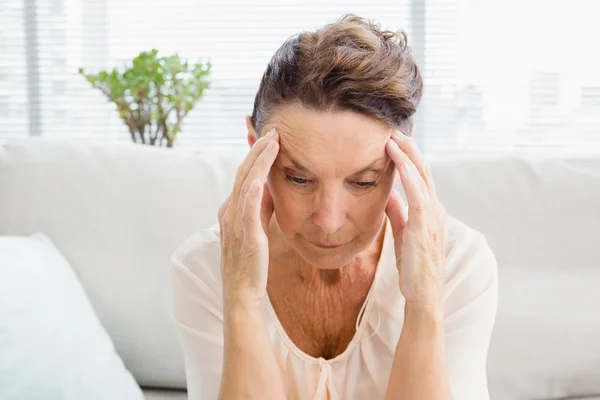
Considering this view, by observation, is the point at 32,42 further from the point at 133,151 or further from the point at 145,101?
the point at 133,151

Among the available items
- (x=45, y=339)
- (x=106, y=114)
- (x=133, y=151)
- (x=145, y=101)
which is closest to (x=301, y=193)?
(x=45, y=339)

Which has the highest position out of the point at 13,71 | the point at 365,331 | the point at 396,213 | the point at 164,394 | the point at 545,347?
the point at 13,71

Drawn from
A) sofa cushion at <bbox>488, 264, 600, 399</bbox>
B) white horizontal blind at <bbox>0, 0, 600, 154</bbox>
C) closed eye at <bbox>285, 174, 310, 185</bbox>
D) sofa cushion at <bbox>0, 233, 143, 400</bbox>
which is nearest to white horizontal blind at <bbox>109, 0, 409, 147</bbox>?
white horizontal blind at <bbox>0, 0, 600, 154</bbox>

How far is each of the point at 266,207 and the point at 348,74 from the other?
35 cm

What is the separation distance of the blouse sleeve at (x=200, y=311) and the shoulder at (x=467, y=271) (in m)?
0.49

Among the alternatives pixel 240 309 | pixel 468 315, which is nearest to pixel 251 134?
pixel 240 309

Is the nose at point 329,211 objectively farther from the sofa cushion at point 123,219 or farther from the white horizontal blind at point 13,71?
the white horizontal blind at point 13,71

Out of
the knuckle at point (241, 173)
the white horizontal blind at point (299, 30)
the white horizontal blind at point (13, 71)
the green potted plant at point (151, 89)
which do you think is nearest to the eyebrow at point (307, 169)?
the knuckle at point (241, 173)

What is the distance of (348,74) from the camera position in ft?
4.05

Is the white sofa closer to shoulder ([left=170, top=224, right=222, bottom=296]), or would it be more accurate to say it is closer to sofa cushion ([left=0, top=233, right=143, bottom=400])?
sofa cushion ([left=0, top=233, right=143, bottom=400])

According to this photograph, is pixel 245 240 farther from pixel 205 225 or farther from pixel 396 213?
pixel 205 225

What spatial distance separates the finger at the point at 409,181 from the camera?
4.13ft

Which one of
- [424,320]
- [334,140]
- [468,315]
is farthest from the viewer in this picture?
[468,315]

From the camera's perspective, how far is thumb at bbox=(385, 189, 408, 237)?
141 cm
